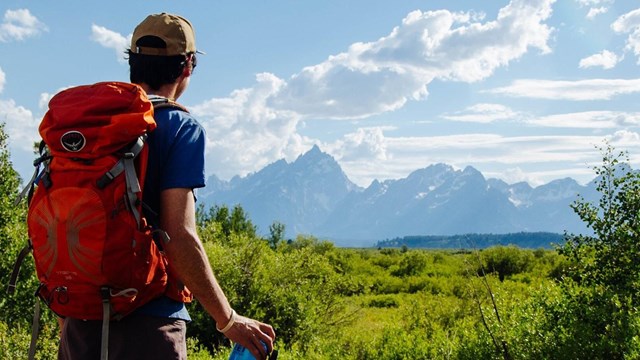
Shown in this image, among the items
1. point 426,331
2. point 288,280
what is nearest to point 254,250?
point 288,280

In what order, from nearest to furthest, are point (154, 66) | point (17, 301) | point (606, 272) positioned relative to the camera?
point (154, 66)
point (606, 272)
point (17, 301)

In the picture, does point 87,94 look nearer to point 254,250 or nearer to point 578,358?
point 578,358

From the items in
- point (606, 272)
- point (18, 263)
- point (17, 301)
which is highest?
point (18, 263)

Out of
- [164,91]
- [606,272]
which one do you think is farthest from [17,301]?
[164,91]

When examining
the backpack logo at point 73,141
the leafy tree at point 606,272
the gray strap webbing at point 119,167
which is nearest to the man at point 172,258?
the gray strap webbing at point 119,167

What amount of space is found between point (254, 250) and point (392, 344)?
182 inches

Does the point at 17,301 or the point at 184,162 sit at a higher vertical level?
the point at 184,162

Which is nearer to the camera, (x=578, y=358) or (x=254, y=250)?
(x=578, y=358)

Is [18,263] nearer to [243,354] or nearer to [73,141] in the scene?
[73,141]

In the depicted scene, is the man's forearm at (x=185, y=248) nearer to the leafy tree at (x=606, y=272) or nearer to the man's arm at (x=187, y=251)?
the man's arm at (x=187, y=251)

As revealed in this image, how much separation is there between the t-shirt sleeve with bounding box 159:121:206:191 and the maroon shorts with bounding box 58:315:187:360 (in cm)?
61

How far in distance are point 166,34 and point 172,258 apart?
1.07 meters

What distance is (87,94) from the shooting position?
2953 mm

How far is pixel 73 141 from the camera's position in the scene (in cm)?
286
